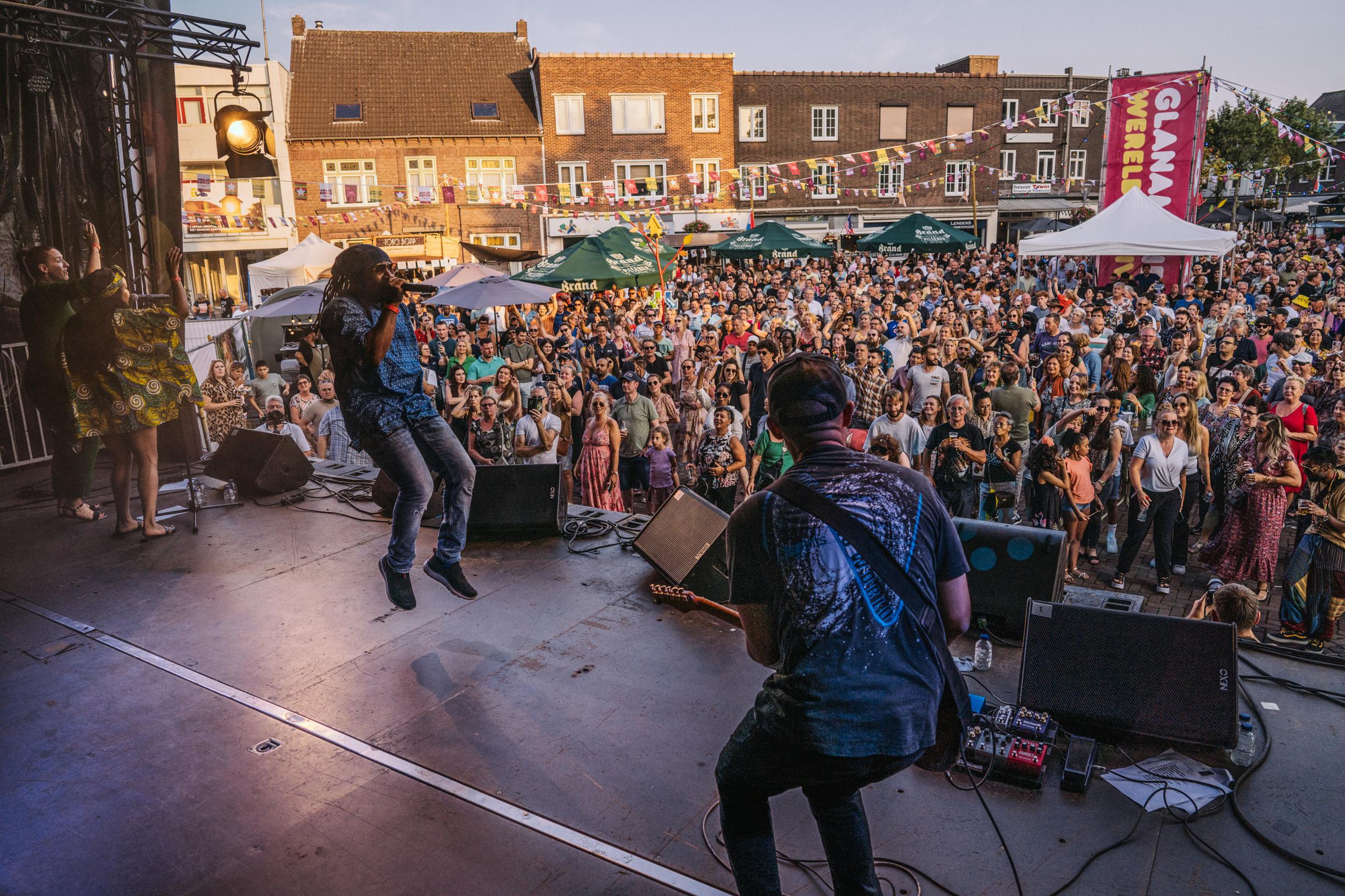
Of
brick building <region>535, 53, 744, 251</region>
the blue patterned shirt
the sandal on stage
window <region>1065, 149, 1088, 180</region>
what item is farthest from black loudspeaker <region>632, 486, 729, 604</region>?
window <region>1065, 149, 1088, 180</region>

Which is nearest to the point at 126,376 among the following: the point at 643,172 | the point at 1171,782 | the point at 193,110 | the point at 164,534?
the point at 164,534

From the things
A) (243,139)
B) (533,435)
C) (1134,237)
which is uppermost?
(243,139)

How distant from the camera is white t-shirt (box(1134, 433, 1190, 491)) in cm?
631

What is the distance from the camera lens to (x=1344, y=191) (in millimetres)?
43594

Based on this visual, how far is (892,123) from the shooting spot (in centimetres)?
3253

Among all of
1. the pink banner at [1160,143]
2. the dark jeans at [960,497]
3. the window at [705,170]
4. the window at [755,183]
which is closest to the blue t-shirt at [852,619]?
the dark jeans at [960,497]

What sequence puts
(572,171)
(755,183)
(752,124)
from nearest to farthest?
(572,171)
(752,124)
(755,183)

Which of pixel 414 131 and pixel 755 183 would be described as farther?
pixel 755 183

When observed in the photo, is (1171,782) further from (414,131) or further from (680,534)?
(414,131)

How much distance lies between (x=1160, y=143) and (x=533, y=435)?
12.2 meters

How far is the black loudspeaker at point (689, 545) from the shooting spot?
4652 mm

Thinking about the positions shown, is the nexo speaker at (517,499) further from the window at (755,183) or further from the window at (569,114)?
the window at (755,183)

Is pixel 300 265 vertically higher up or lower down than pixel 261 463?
higher up

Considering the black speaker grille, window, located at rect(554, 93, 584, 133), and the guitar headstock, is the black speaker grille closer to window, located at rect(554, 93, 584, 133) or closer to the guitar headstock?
the guitar headstock
